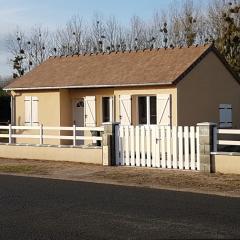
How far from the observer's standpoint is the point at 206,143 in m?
15.8

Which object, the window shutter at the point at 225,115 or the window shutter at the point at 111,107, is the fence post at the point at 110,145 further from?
the window shutter at the point at 225,115

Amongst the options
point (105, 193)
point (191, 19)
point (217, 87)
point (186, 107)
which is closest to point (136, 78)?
point (186, 107)

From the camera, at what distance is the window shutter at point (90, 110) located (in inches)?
1009

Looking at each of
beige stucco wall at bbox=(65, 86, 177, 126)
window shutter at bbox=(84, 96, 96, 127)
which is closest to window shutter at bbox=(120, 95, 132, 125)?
Answer: beige stucco wall at bbox=(65, 86, 177, 126)

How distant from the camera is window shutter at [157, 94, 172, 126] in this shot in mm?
23312

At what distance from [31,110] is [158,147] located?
11.6 metres

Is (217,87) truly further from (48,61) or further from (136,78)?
(48,61)

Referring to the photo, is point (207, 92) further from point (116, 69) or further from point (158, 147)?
point (158, 147)

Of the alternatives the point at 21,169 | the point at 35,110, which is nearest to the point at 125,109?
the point at 35,110

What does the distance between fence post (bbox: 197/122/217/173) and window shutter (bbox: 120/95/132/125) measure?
8675mm

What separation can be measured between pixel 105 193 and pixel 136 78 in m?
12.1

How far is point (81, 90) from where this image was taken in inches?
1032

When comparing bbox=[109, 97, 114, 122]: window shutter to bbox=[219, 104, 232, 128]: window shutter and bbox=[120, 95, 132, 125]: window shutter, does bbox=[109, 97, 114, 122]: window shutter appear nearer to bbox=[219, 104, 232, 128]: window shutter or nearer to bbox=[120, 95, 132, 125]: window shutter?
bbox=[120, 95, 132, 125]: window shutter

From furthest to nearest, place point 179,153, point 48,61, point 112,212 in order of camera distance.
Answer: point 48,61
point 179,153
point 112,212
